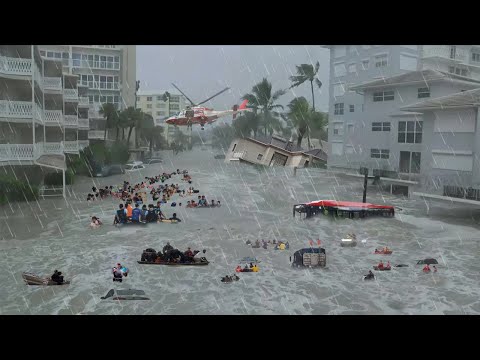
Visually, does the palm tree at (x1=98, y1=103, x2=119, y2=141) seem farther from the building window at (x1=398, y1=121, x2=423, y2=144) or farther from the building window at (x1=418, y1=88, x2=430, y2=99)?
the building window at (x1=418, y1=88, x2=430, y2=99)

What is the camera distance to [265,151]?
1074cm

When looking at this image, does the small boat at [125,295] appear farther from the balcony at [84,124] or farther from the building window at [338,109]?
the building window at [338,109]

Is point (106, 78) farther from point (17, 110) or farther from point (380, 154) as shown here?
point (380, 154)

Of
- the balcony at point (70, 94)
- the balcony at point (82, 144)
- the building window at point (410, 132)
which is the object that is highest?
the balcony at point (70, 94)

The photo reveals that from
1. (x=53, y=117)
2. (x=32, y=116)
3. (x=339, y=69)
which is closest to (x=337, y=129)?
(x=339, y=69)

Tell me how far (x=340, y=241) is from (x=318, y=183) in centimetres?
328

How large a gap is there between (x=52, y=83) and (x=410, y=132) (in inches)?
533

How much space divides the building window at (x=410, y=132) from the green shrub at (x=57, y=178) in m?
11.6

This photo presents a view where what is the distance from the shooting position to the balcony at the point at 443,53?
18.0 metres

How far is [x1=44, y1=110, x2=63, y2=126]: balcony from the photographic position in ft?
50.0

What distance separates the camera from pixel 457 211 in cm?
1209

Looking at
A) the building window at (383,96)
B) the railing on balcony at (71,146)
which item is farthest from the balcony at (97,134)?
the building window at (383,96)

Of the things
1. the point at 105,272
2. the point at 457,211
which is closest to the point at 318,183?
the point at 457,211

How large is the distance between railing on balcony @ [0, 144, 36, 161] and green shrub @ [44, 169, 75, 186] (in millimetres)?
1119
